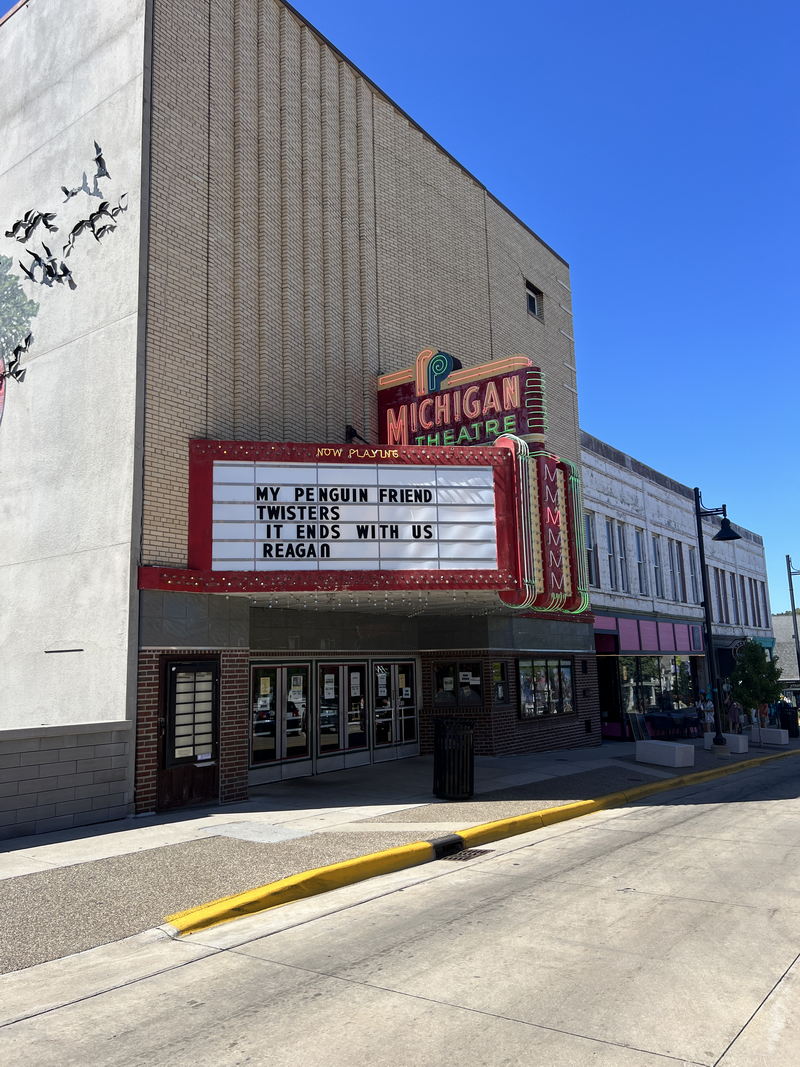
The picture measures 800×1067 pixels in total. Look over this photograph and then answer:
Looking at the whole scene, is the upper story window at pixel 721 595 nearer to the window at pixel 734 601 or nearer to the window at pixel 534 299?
the window at pixel 734 601

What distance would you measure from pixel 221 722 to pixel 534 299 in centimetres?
1931

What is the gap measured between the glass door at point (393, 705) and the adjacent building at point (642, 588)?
8842 mm

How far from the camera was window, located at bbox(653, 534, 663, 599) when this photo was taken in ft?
105

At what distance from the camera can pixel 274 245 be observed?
652 inches

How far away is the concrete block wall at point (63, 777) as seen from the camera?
35.8ft

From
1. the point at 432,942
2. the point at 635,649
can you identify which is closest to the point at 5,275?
the point at 432,942

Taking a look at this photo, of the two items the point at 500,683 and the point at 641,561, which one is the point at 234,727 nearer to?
the point at 500,683

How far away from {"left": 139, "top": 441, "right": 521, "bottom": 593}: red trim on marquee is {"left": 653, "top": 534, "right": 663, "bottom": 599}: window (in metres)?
19.2

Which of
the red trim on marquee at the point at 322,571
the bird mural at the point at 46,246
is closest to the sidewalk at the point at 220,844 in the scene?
the red trim on marquee at the point at 322,571

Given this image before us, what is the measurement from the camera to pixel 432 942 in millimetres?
6887

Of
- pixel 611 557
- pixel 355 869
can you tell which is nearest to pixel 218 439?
pixel 355 869

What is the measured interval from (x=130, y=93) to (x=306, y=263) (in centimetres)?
443

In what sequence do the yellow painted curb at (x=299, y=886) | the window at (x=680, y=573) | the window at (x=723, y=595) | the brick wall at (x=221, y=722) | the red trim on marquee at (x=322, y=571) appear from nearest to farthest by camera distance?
the yellow painted curb at (x=299, y=886) < the brick wall at (x=221, y=722) < the red trim on marquee at (x=322, y=571) < the window at (x=680, y=573) < the window at (x=723, y=595)

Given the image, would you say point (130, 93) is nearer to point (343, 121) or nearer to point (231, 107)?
point (231, 107)
